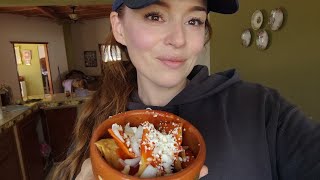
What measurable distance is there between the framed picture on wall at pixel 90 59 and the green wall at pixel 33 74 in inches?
56.0


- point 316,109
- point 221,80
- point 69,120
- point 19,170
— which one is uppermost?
point 221,80

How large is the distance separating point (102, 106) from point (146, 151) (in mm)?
502

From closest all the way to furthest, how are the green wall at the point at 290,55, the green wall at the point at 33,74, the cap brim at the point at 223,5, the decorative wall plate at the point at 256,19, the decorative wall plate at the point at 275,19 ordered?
the cap brim at the point at 223,5 < the green wall at the point at 290,55 < the decorative wall plate at the point at 275,19 < the decorative wall plate at the point at 256,19 < the green wall at the point at 33,74

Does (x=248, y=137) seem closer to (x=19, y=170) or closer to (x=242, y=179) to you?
(x=242, y=179)

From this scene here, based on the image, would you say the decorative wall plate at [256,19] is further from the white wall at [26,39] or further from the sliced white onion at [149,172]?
the white wall at [26,39]

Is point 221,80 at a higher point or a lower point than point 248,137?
higher

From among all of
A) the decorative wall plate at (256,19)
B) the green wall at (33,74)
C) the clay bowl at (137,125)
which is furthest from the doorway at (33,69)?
the clay bowl at (137,125)

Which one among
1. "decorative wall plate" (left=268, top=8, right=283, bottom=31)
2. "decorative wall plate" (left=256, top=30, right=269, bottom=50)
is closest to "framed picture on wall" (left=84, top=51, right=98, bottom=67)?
"decorative wall plate" (left=256, top=30, right=269, bottom=50)

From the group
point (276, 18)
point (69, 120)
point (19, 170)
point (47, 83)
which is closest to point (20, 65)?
point (47, 83)

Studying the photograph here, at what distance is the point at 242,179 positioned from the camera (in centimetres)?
66

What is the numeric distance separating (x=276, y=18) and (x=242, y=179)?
2.08 metres

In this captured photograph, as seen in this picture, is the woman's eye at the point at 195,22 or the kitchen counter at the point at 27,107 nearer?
the woman's eye at the point at 195,22

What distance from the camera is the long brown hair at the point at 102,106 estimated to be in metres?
0.83

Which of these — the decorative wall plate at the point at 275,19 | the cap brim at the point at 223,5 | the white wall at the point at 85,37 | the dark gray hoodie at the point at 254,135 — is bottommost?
the dark gray hoodie at the point at 254,135
